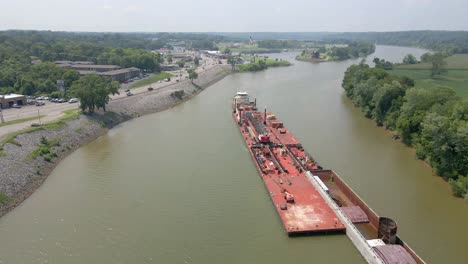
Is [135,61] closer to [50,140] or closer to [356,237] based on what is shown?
[50,140]

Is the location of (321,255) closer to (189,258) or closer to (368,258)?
(368,258)

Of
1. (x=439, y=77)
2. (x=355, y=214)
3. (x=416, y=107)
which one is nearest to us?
(x=355, y=214)

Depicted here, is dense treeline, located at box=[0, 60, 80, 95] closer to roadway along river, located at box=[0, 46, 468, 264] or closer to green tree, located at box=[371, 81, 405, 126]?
roadway along river, located at box=[0, 46, 468, 264]

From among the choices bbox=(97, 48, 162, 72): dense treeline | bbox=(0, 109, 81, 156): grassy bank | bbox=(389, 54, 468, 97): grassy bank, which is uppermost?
bbox=(97, 48, 162, 72): dense treeline

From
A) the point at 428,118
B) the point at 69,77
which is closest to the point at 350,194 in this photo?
the point at 428,118

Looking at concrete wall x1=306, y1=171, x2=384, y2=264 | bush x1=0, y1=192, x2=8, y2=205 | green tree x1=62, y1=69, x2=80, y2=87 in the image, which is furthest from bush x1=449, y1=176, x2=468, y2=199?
green tree x1=62, y1=69, x2=80, y2=87

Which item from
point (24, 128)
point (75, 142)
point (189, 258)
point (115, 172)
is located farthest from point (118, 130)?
point (189, 258)
